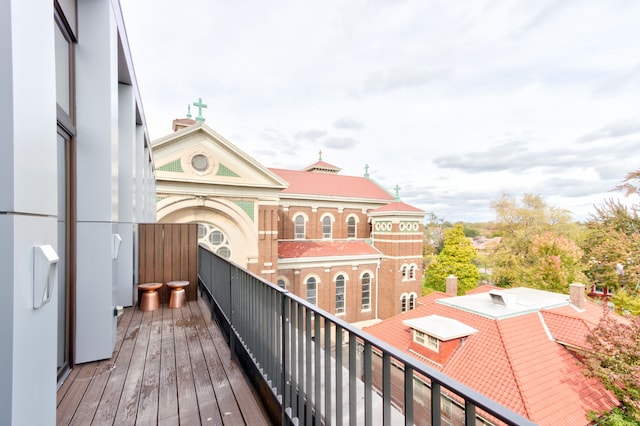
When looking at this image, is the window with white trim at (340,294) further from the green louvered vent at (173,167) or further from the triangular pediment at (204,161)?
the green louvered vent at (173,167)

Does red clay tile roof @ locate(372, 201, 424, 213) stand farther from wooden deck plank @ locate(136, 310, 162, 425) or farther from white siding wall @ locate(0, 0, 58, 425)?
white siding wall @ locate(0, 0, 58, 425)

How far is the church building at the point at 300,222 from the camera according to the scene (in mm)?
13102

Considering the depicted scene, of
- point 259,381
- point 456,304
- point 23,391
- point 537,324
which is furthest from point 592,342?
point 23,391

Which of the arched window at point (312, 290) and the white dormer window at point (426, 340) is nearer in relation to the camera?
the white dormer window at point (426, 340)

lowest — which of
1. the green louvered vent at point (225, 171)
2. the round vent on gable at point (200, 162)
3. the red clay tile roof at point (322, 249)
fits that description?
the red clay tile roof at point (322, 249)

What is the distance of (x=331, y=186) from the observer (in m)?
21.9

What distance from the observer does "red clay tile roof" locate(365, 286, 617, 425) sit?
7.34m

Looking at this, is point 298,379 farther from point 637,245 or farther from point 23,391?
point 637,245

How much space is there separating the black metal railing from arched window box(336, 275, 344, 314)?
1551 centimetres

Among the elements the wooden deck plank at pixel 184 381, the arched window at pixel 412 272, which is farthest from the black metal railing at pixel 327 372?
the arched window at pixel 412 272

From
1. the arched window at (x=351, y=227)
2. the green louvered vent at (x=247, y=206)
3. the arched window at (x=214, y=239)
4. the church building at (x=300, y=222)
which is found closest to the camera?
the church building at (x=300, y=222)

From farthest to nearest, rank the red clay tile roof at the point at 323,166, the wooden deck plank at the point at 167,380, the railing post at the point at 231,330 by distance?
the red clay tile roof at the point at 323,166
the railing post at the point at 231,330
the wooden deck plank at the point at 167,380

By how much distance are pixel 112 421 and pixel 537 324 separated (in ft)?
44.3

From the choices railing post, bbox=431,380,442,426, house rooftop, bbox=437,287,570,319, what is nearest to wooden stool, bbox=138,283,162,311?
railing post, bbox=431,380,442,426
